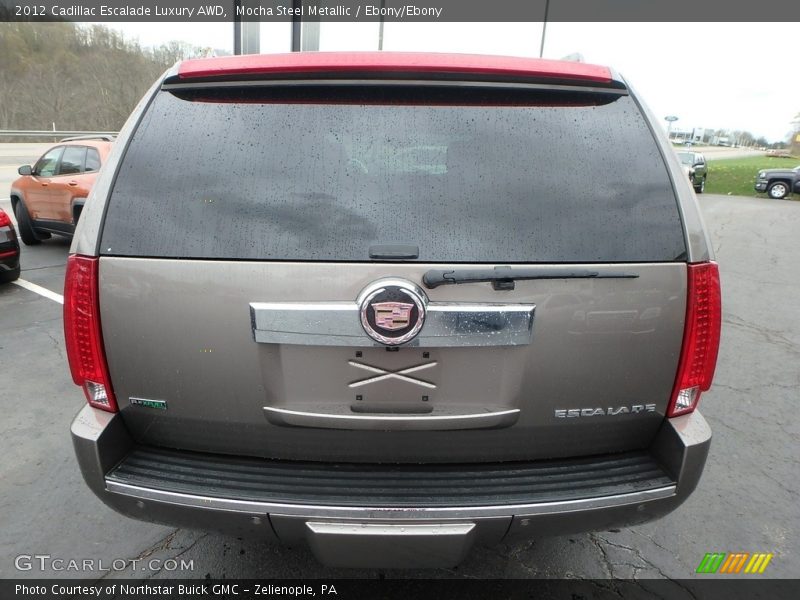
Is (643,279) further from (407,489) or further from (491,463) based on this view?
(407,489)

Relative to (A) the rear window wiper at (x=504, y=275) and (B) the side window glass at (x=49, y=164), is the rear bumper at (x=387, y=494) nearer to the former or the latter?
(A) the rear window wiper at (x=504, y=275)

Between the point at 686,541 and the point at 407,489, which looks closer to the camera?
the point at 407,489

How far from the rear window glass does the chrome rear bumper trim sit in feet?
2.55

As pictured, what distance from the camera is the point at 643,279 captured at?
5.42ft

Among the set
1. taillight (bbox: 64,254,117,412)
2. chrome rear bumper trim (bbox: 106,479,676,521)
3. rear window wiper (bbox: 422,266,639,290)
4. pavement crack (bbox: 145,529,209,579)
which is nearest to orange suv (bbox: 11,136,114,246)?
pavement crack (bbox: 145,529,209,579)

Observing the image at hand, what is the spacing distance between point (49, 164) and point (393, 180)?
1000 centimetres

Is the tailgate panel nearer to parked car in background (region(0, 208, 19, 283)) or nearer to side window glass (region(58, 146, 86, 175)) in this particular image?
parked car in background (region(0, 208, 19, 283))

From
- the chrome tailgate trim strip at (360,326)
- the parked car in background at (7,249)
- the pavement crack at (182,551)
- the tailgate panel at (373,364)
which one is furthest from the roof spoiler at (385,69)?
the parked car in background at (7,249)

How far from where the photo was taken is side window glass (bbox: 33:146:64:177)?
913 centimetres

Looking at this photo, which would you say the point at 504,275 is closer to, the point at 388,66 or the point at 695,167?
the point at 388,66

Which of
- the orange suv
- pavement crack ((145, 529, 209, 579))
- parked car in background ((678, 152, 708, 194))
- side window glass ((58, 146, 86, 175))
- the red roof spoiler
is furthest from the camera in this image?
parked car in background ((678, 152, 708, 194))

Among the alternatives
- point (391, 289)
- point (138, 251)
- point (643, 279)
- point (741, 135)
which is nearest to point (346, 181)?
point (391, 289)

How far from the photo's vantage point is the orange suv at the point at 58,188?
8445mm

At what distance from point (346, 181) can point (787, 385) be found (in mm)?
4681
